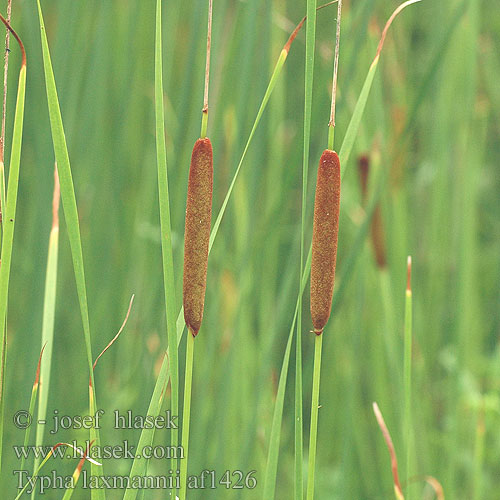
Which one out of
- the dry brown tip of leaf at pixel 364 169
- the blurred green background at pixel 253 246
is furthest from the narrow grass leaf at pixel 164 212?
the dry brown tip of leaf at pixel 364 169

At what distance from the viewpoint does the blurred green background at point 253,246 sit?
3.14 feet

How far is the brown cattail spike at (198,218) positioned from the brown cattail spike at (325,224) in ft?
0.24

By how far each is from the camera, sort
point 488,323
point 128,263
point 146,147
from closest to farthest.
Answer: point 128,263
point 146,147
point 488,323

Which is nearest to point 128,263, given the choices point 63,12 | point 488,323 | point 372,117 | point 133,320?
point 133,320

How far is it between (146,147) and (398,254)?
480 millimetres

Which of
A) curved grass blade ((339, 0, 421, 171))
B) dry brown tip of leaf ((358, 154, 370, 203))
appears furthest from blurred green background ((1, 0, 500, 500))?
curved grass blade ((339, 0, 421, 171))

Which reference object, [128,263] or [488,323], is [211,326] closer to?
[128,263]

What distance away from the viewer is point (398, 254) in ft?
4.02

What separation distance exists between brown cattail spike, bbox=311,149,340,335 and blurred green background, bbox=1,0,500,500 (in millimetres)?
323

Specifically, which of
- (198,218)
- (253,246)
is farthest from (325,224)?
(253,246)

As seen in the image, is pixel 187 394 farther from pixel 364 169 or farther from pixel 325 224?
pixel 364 169

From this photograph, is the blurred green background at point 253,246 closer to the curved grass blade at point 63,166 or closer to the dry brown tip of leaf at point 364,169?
the dry brown tip of leaf at point 364,169

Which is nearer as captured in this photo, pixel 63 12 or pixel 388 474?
pixel 63 12

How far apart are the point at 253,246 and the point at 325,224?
545 millimetres
